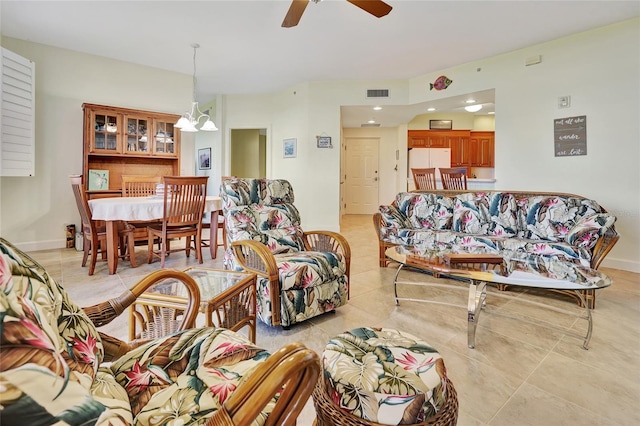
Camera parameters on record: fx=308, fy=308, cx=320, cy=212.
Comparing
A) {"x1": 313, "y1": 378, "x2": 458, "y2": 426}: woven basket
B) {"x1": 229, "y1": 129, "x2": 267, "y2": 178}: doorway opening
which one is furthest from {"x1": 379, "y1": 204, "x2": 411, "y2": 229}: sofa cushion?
{"x1": 229, "y1": 129, "x2": 267, "y2": 178}: doorway opening

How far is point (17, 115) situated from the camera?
3643mm

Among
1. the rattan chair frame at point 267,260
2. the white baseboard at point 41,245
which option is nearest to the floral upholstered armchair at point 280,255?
the rattan chair frame at point 267,260

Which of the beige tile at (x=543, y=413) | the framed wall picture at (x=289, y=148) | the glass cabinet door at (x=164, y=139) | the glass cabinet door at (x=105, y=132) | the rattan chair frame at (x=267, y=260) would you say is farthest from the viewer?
the framed wall picture at (x=289, y=148)

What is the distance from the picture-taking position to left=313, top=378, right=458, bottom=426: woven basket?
89 cm

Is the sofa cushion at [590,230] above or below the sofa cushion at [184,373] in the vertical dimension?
above

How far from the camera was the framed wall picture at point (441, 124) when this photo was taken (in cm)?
775

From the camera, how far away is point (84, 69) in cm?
445

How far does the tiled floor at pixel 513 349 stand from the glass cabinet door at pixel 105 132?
2.13 metres

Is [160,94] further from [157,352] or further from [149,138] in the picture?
[157,352]

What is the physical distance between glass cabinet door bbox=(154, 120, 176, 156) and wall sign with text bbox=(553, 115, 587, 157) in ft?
18.4

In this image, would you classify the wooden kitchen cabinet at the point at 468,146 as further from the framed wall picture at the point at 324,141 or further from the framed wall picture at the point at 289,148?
the framed wall picture at the point at 289,148

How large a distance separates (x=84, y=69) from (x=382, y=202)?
6768 mm

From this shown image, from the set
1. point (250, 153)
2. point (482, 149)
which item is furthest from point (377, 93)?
point (250, 153)

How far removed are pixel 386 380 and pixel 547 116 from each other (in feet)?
15.4
